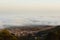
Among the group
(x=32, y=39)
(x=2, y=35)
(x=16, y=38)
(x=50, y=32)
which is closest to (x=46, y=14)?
(x=50, y=32)

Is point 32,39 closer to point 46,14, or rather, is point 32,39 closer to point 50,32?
point 50,32

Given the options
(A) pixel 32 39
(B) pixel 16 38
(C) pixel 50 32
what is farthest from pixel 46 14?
(B) pixel 16 38

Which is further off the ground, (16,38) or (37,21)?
(37,21)

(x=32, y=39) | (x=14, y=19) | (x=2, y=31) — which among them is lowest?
(x=32, y=39)

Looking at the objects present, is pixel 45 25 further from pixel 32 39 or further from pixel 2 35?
pixel 2 35

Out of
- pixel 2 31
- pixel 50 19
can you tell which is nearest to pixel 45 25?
pixel 50 19

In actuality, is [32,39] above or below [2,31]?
below

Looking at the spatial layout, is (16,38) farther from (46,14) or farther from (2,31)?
(46,14)
